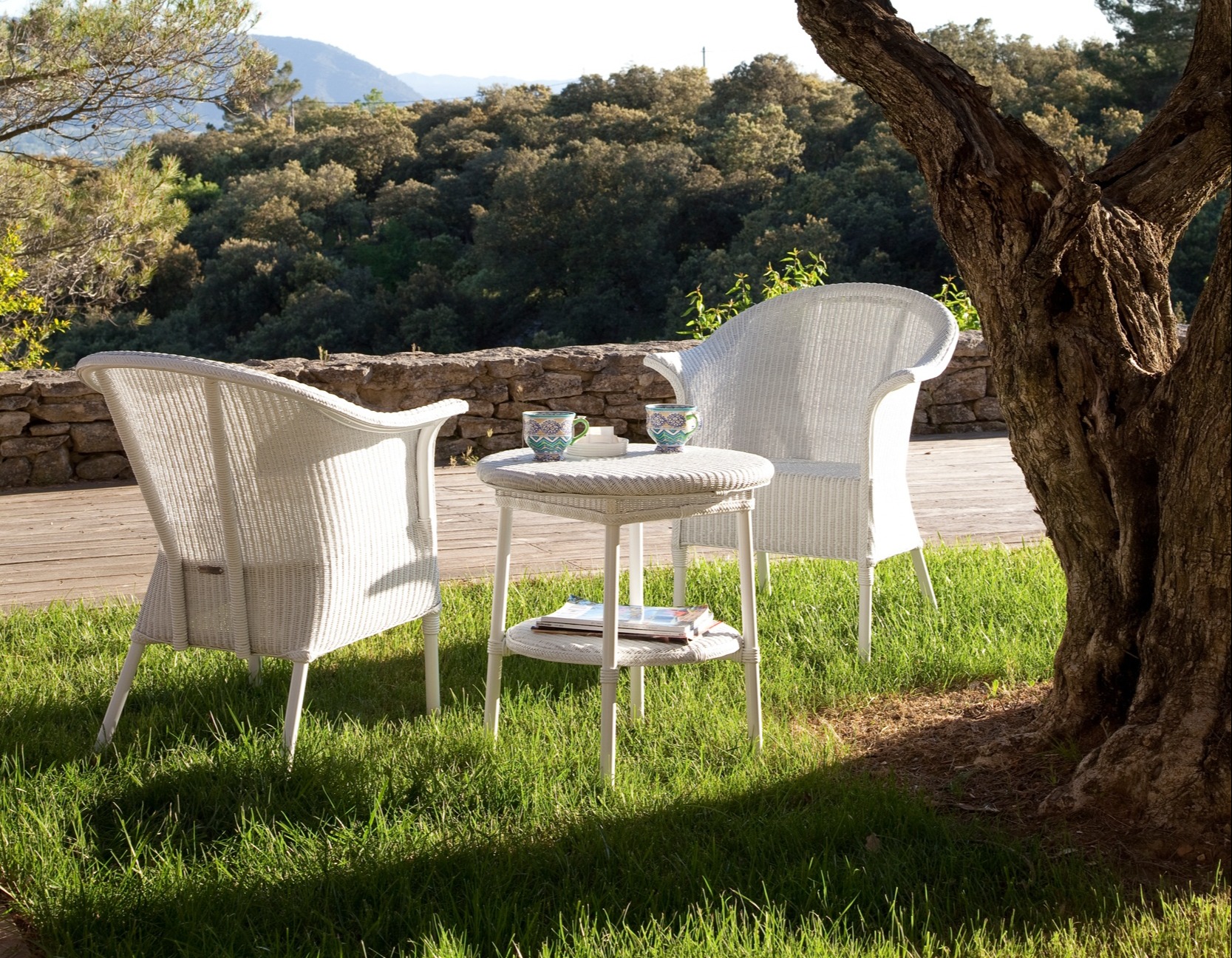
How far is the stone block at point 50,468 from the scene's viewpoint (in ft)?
17.9

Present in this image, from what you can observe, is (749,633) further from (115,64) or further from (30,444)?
(115,64)

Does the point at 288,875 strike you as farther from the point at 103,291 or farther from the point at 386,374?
the point at 103,291

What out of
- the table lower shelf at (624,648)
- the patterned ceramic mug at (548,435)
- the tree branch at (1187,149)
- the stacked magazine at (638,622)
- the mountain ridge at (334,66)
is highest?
the mountain ridge at (334,66)

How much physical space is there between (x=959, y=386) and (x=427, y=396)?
2.96m

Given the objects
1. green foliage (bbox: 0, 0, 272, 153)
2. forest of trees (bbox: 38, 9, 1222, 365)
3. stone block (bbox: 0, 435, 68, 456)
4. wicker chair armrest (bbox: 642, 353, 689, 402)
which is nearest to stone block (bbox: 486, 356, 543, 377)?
stone block (bbox: 0, 435, 68, 456)

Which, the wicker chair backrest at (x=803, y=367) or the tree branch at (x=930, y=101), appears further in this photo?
the wicker chair backrest at (x=803, y=367)

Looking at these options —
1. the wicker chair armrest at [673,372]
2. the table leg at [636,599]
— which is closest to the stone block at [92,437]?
the wicker chair armrest at [673,372]

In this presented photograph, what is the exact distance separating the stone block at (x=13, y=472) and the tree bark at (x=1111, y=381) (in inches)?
178

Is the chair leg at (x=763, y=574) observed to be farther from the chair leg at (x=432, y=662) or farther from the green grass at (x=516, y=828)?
the chair leg at (x=432, y=662)

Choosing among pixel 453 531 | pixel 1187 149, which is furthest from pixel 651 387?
pixel 1187 149

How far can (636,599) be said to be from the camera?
2.52 metres

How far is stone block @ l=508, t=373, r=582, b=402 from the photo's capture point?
6.06m

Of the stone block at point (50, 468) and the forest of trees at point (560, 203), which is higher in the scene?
the forest of trees at point (560, 203)

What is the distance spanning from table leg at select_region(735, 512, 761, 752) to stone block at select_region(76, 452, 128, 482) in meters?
4.09
